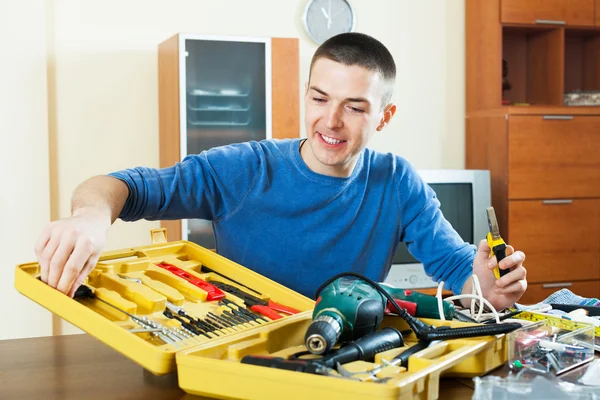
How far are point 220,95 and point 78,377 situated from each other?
257 centimetres

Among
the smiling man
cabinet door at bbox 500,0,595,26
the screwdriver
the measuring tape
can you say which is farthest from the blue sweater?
cabinet door at bbox 500,0,595,26

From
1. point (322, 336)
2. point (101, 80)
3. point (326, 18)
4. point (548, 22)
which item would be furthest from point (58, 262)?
point (548, 22)

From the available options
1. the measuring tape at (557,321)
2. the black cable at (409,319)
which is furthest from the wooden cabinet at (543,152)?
the black cable at (409,319)

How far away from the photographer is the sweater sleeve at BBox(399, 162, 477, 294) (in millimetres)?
1669

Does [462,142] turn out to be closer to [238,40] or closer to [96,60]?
[238,40]

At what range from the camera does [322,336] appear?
0.97 meters

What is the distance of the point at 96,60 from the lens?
360 cm

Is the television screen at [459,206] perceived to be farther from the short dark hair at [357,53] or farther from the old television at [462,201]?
the short dark hair at [357,53]

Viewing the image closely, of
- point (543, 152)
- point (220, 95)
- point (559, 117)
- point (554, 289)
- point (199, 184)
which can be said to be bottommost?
point (554, 289)

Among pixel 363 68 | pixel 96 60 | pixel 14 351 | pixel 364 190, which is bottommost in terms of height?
pixel 14 351

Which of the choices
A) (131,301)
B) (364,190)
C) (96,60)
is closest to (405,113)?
(96,60)

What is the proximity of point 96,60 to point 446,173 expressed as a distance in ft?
6.05

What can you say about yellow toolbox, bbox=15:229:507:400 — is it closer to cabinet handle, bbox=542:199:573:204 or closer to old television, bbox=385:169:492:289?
old television, bbox=385:169:492:289

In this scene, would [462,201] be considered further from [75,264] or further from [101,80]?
[75,264]
